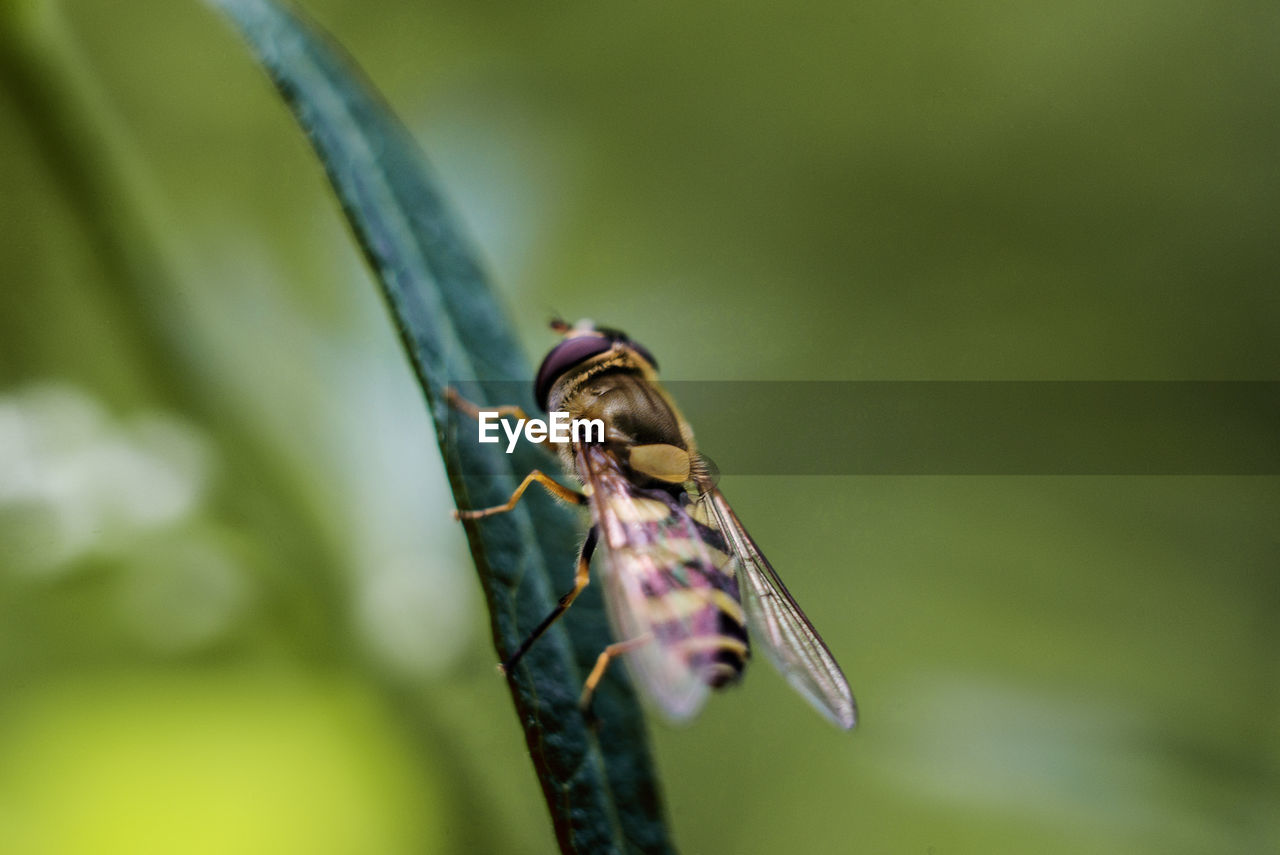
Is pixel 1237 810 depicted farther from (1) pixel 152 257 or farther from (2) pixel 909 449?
(1) pixel 152 257

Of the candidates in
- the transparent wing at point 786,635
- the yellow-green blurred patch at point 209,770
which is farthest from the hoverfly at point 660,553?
the yellow-green blurred patch at point 209,770

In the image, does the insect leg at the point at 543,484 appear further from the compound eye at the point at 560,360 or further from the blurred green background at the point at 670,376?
the compound eye at the point at 560,360

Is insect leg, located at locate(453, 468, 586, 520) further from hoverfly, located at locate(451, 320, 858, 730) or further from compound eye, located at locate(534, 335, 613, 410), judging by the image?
compound eye, located at locate(534, 335, 613, 410)

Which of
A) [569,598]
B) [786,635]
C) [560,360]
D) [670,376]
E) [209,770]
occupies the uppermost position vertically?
[670,376]

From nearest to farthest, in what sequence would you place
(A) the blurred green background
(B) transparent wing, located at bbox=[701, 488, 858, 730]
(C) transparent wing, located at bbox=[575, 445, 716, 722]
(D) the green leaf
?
(D) the green leaf < (C) transparent wing, located at bbox=[575, 445, 716, 722] < (B) transparent wing, located at bbox=[701, 488, 858, 730] < (A) the blurred green background

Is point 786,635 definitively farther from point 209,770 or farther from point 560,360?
point 209,770

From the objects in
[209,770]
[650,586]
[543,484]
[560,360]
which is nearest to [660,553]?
[650,586]

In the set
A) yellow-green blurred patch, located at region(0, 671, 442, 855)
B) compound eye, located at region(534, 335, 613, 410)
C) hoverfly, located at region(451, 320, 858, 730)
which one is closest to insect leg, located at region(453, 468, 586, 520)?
hoverfly, located at region(451, 320, 858, 730)
